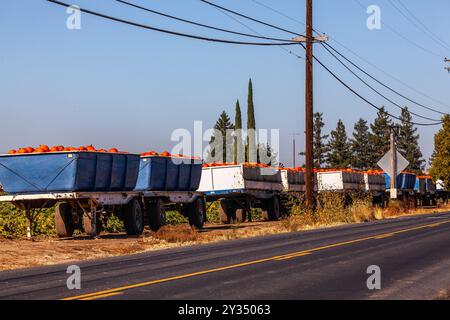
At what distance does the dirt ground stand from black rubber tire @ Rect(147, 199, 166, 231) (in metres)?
1.07

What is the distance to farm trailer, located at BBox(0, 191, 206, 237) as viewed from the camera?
22.7 m

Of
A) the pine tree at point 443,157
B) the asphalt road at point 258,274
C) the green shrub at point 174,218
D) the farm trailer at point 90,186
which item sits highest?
the pine tree at point 443,157

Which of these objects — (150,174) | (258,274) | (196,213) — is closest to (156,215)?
(150,174)

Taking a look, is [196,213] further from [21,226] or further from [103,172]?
[103,172]

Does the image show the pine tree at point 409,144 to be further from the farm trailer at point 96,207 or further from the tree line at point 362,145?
the farm trailer at point 96,207

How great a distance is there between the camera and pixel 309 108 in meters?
33.8

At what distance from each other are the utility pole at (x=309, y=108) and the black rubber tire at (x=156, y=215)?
29.6 ft

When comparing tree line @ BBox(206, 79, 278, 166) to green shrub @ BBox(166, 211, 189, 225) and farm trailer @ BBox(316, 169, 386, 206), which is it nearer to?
farm trailer @ BBox(316, 169, 386, 206)

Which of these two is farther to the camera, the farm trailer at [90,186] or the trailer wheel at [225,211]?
the trailer wheel at [225,211]

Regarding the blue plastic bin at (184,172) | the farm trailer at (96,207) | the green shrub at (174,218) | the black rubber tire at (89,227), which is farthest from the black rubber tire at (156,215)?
the green shrub at (174,218)

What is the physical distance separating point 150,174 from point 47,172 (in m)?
4.67

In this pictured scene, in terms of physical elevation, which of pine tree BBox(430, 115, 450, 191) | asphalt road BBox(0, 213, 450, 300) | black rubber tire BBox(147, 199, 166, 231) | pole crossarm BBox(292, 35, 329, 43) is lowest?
asphalt road BBox(0, 213, 450, 300)

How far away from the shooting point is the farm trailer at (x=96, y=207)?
22719 millimetres

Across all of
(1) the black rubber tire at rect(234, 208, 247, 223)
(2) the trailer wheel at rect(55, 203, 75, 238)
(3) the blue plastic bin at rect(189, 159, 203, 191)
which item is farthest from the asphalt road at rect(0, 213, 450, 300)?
(1) the black rubber tire at rect(234, 208, 247, 223)
